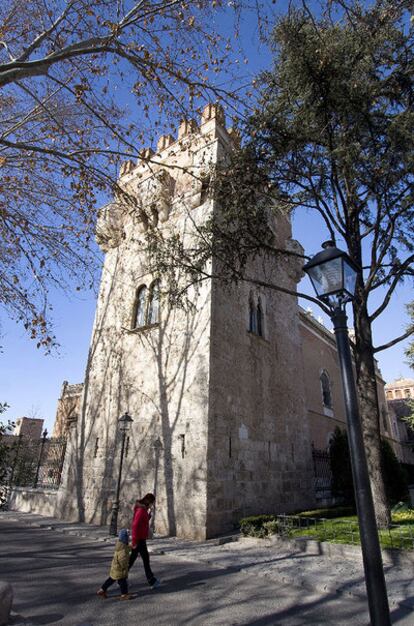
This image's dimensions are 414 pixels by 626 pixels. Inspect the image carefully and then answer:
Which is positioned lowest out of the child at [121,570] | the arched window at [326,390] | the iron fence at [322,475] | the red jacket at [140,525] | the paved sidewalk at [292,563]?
the paved sidewalk at [292,563]

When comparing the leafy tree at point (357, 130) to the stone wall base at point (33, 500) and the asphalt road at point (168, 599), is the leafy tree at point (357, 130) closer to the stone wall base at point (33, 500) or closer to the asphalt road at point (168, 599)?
the asphalt road at point (168, 599)

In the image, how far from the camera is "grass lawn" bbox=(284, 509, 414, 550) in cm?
694

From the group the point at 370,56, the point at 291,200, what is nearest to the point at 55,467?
the point at 291,200

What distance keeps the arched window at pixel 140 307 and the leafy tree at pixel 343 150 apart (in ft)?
11.2

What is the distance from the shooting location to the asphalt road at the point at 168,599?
452 cm

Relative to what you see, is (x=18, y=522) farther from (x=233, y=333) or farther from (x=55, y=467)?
(x=233, y=333)

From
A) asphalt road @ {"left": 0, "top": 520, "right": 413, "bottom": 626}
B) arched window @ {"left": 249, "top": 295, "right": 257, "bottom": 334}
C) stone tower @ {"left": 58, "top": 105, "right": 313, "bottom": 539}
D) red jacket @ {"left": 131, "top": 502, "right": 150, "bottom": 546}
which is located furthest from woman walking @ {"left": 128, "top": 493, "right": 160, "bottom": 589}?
arched window @ {"left": 249, "top": 295, "right": 257, "bottom": 334}

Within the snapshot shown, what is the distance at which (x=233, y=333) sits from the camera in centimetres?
1197

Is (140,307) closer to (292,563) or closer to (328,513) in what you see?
(328,513)

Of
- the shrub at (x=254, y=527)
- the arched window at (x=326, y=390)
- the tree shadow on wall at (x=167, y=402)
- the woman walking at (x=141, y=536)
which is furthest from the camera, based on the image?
the arched window at (x=326, y=390)

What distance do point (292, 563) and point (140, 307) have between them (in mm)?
9495

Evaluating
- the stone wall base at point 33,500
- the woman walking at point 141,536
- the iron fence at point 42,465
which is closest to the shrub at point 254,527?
the woman walking at point 141,536

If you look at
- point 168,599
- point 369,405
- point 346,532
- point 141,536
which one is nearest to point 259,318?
point 369,405

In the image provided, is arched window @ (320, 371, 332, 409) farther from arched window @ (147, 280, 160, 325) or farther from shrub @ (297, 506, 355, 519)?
arched window @ (147, 280, 160, 325)
